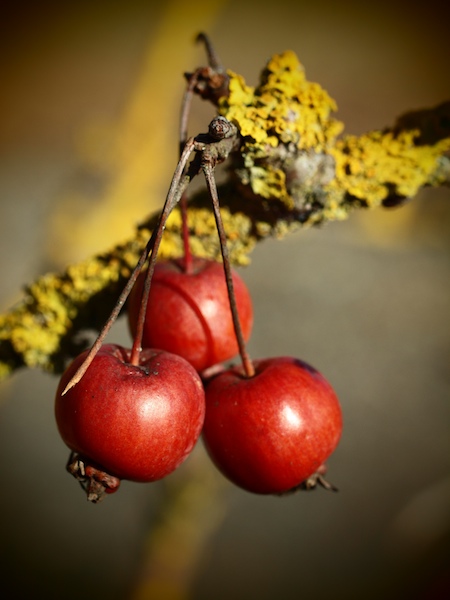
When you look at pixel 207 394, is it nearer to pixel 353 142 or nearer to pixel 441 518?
pixel 353 142

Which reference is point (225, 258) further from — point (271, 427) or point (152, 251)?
point (271, 427)

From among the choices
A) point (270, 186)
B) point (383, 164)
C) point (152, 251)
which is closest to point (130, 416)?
point (152, 251)

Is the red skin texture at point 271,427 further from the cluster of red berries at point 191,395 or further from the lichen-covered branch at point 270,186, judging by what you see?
the lichen-covered branch at point 270,186

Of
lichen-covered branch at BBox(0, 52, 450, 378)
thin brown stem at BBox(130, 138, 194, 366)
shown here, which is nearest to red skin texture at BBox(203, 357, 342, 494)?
thin brown stem at BBox(130, 138, 194, 366)

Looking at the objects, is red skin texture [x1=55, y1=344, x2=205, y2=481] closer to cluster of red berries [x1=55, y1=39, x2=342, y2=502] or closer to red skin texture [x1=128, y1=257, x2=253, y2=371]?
cluster of red berries [x1=55, y1=39, x2=342, y2=502]

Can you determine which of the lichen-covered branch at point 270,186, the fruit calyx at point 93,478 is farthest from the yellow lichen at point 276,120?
the fruit calyx at point 93,478

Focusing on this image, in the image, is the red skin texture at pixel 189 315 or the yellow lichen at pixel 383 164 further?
the yellow lichen at pixel 383 164
